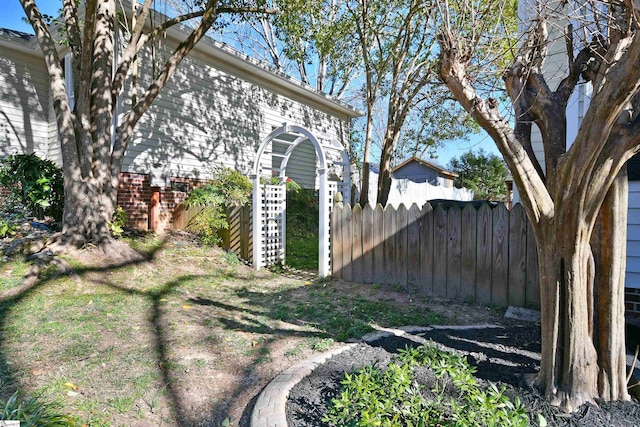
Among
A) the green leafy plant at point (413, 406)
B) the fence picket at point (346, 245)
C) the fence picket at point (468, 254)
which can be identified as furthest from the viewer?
the fence picket at point (346, 245)

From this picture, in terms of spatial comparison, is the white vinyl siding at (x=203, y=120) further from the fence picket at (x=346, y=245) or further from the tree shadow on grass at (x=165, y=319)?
the fence picket at (x=346, y=245)

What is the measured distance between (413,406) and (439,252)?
3.45 metres

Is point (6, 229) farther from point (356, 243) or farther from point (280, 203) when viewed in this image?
point (356, 243)

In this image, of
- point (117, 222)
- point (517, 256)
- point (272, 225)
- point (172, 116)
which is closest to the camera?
point (517, 256)

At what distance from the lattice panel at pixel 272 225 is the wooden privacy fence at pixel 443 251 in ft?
4.56

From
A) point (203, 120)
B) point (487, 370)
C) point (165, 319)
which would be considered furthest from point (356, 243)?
point (203, 120)

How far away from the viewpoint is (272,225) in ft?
23.7

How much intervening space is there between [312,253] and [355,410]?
6949mm

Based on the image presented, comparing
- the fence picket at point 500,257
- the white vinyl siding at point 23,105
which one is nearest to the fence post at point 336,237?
the fence picket at point 500,257

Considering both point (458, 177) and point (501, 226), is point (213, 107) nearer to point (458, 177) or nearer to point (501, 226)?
point (501, 226)

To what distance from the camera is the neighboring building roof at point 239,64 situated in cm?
847

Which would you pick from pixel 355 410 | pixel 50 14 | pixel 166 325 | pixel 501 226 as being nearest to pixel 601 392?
pixel 355 410

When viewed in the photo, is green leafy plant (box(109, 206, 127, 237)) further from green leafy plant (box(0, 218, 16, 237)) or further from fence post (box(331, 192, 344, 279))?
fence post (box(331, 192, 344, 279))

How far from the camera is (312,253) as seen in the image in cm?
892
